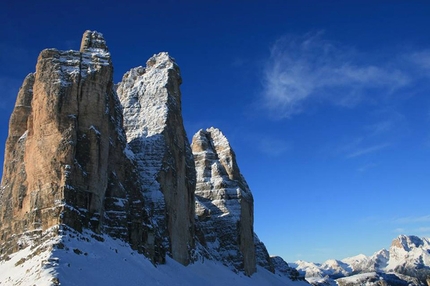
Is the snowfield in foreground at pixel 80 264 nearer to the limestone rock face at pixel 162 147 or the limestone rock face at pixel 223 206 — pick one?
the limestone rock face at pixel 162 147

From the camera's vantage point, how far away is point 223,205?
91.9m

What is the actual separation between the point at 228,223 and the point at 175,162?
29.5m

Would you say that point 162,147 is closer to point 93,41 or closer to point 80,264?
point 93,41

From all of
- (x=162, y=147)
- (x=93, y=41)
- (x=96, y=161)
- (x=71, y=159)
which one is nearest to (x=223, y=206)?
(x=162, y=147)

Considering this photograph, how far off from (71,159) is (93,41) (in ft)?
52.2

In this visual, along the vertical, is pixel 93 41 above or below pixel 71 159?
above

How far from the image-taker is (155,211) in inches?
2240

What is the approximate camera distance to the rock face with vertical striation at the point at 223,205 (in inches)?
3401

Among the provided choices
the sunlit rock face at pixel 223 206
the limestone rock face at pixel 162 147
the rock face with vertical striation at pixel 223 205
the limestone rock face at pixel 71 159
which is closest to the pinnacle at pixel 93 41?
the limestone rock face at pixel 71 159

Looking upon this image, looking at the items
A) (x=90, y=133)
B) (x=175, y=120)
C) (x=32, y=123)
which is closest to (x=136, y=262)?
(x=90, y=133)

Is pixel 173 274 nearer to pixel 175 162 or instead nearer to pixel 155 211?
pixel 155 211

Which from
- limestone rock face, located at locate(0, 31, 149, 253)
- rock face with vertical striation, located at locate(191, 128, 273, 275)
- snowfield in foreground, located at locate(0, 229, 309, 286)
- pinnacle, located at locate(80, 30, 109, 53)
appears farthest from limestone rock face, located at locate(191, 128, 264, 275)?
pinnacle, located at locate(80, 30, 109, 53)

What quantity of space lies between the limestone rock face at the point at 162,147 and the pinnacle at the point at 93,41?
1337cm

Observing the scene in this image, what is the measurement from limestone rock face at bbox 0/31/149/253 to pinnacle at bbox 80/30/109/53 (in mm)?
106
